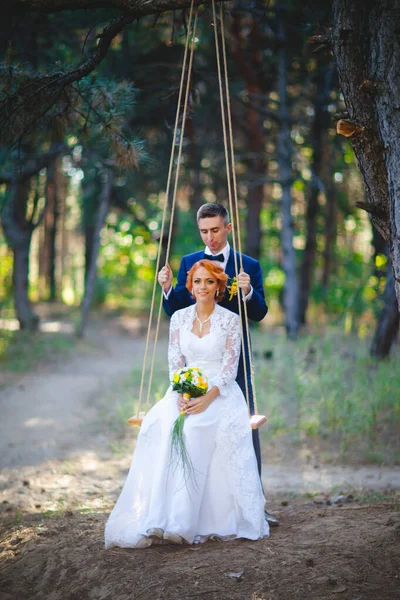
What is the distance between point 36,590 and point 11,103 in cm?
338

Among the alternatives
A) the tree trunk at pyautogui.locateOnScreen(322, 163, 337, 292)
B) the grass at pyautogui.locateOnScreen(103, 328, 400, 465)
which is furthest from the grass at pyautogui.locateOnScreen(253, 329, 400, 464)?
the tree trunk at pyautogui.locateOnScreen(322, 163, 337, 292)

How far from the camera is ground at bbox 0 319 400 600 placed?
10.4ft

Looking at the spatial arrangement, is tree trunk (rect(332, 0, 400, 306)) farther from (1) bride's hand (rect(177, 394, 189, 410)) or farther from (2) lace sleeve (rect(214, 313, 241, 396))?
(1) bride's hand (rect(177, 394, 189, 410))

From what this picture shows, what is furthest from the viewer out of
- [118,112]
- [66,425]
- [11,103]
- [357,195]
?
[357,195]

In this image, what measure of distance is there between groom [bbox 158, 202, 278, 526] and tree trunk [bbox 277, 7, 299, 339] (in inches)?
268

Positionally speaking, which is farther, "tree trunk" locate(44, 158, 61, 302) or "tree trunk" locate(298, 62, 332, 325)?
"tree trunk" locate(44, 158, 61, 302)

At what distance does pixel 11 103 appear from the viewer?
14.4ft

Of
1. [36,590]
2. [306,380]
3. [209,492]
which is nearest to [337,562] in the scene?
[209,492]

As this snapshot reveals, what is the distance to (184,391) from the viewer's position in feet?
12.5

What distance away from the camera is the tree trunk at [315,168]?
35.7 feet

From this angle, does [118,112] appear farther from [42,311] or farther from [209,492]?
[42,311]

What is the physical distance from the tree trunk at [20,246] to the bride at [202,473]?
9.07m

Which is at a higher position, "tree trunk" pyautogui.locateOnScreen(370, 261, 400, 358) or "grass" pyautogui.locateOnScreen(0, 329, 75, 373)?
"tree trunk" pyautogui.locateOnScreen(370, 261, 400, 358)

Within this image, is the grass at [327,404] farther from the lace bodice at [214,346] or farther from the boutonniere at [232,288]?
the boutonniere at [232,288]
